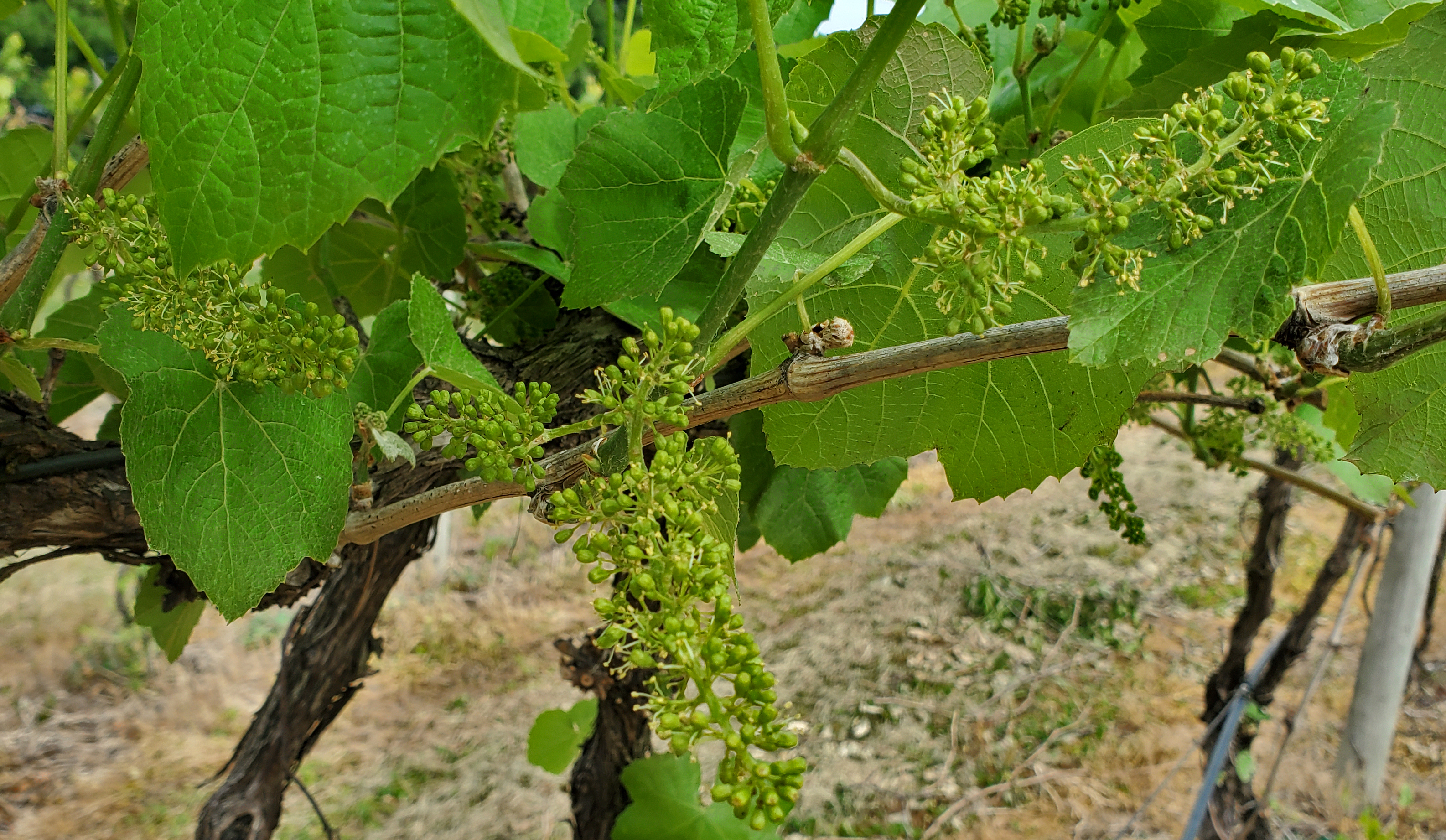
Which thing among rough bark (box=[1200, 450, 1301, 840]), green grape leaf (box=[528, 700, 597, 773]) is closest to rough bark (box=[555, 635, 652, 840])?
green grape leaf (box=[528, 700, 597, 773])

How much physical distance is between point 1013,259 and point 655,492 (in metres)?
0.36

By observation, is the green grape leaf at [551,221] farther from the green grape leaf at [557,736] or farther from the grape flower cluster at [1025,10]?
the green grape leaf at [557,736]

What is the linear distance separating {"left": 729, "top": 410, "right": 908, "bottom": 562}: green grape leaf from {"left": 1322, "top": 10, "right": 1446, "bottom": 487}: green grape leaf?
0.58 m

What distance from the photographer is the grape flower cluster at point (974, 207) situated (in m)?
0.42

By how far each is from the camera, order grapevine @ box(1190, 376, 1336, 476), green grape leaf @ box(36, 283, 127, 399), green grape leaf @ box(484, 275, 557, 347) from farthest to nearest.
Answer: grapevine @ box(1190, 376, 1336, 476) → green grape leaf @ box(484, 275, 557, 347) → green grape leaf @ box(36, 283, 127, 399)

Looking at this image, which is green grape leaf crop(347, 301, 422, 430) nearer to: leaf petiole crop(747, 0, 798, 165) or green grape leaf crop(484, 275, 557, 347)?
green grape leaf crop(484, 275, 557, 347)

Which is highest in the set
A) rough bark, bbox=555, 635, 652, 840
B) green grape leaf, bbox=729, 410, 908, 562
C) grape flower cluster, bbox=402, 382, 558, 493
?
grape flower cluster, bbox=402, 382, 558, 493

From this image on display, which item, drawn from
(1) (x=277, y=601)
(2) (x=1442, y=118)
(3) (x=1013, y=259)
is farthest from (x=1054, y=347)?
(1) (x=277, y=601)

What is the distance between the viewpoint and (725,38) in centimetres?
51

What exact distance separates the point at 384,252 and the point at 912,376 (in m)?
0.92

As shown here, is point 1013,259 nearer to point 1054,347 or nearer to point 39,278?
point 1054,347

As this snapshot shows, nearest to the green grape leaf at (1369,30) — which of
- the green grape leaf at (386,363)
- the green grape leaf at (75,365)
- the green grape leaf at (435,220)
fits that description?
the green grape leaf at (386,363)

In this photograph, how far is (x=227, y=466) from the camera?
0.70 metres

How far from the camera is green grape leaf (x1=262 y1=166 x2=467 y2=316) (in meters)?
1.10
